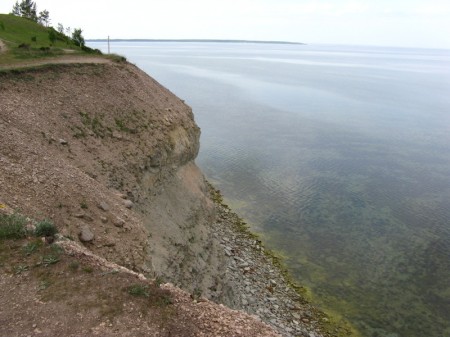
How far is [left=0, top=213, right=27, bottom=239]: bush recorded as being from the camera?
14414mm

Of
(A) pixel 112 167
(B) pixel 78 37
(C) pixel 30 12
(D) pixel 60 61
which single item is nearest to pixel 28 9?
(C) pixel 30 12

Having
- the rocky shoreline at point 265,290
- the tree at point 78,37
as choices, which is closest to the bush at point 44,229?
the rocky shoreline at point 265,290

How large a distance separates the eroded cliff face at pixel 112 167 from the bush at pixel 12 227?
1655mm

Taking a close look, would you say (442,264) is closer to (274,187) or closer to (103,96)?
(274,187)

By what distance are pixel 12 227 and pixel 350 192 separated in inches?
1656

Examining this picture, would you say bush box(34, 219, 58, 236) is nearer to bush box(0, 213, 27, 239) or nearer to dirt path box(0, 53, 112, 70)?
bush box(0, 213, 27, 239)

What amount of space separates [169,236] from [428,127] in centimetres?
7556

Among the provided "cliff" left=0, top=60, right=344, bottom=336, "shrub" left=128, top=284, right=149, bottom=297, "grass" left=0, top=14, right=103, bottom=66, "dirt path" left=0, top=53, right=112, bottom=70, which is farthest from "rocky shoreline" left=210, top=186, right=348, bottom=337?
"grass" left=0, top=14, right=103, bottom=66

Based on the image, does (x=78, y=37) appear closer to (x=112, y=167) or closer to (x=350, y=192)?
(x=112, y=167)

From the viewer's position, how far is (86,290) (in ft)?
42.3

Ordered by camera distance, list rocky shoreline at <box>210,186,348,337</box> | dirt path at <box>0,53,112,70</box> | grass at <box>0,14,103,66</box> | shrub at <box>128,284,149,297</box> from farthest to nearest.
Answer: grass at <box>0,14,103,66</box> → dirt path at <box>0,53,112,70</box> → rocky shoreline at <box>210,186,348,337</box> → shrub at <box>128,284,149,297</box>

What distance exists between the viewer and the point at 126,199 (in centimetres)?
2358

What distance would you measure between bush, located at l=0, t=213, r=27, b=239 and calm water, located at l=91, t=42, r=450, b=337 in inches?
903

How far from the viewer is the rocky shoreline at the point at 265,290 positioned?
26.2m
